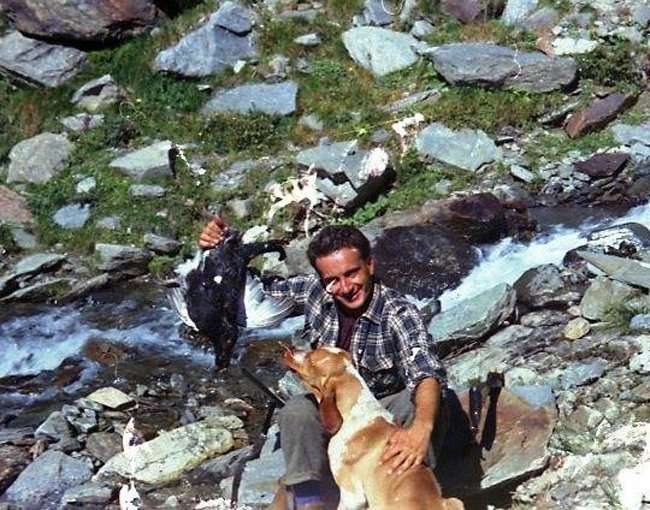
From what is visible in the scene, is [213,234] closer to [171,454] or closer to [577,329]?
[171,454]

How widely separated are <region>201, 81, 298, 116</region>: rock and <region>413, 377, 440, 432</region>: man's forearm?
814cm

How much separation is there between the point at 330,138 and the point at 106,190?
2.50 meters

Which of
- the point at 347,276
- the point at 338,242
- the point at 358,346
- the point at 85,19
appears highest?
the point at 338,242

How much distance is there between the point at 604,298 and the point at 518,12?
678 centimetres

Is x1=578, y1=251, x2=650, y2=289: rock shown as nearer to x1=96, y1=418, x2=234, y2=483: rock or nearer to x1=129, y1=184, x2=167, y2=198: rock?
x1=96, y1=418, x2=234, y2=483: rock

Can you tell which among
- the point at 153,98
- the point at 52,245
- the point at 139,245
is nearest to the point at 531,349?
the point at 139,245

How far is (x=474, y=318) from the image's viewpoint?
24.6 feet

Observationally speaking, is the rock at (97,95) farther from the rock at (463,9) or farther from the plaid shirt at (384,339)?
the plaid shirt at (384,339)

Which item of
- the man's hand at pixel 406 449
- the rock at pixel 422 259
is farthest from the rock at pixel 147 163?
the man's hand at pixel 406 449

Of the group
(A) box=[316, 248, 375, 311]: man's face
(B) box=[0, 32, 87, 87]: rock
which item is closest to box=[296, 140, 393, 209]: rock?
(B) box=[0, 32, 87, 87]: rock

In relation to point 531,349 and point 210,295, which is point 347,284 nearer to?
point 210,295

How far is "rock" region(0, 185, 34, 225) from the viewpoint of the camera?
1166 centimetres

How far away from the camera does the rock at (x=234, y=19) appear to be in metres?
13.9

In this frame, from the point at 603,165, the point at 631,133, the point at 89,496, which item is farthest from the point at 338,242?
the point at 631,133
